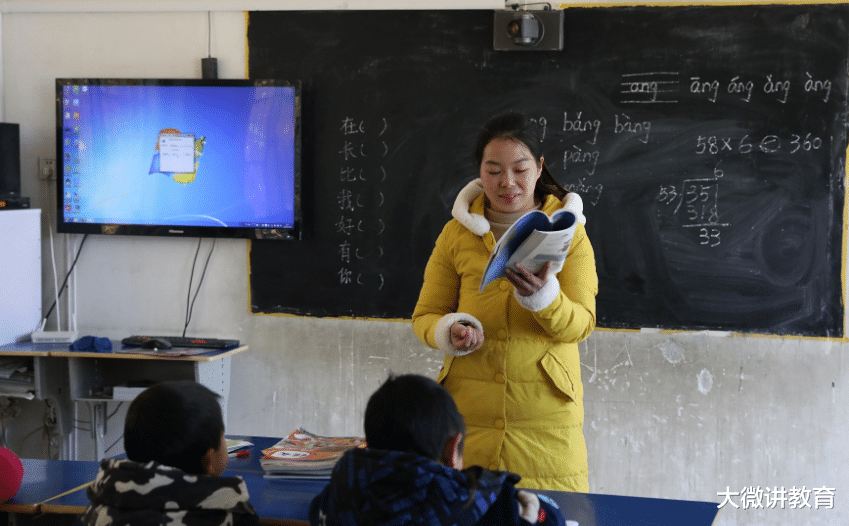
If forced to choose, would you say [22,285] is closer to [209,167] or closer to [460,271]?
[209,167]

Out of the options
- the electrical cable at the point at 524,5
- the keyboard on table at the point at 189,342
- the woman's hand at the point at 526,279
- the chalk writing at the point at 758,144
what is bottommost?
the keyboard on table at the point at 189,342

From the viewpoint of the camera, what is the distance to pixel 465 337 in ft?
6.68

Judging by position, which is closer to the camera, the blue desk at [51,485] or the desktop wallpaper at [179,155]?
the blue desk at [51,485]

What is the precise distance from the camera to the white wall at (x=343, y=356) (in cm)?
→ 345

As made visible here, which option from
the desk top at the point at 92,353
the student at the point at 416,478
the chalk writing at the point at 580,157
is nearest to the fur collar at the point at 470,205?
the student at the point at 416,478

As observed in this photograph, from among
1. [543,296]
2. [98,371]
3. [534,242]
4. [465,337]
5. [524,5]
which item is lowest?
[98,371]

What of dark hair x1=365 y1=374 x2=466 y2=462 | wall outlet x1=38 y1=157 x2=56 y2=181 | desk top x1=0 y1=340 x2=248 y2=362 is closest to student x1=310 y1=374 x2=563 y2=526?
dark hair x1=365 y1=374 x2=466 y2=462

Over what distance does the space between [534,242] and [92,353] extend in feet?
7.96

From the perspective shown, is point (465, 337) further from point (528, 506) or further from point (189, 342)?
point (189, 342)

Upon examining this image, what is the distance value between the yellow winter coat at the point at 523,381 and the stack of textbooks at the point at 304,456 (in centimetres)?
34

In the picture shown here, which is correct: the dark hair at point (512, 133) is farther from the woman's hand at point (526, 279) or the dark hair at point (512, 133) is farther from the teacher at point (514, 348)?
the woman's hand at point (526, 279)

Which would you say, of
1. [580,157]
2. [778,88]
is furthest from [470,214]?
[778,88]

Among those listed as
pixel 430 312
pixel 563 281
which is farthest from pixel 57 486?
pixel 563 281

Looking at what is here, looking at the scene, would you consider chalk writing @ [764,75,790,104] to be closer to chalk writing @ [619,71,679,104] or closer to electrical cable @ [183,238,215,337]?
chalk writing @ [619,71,679,104]
